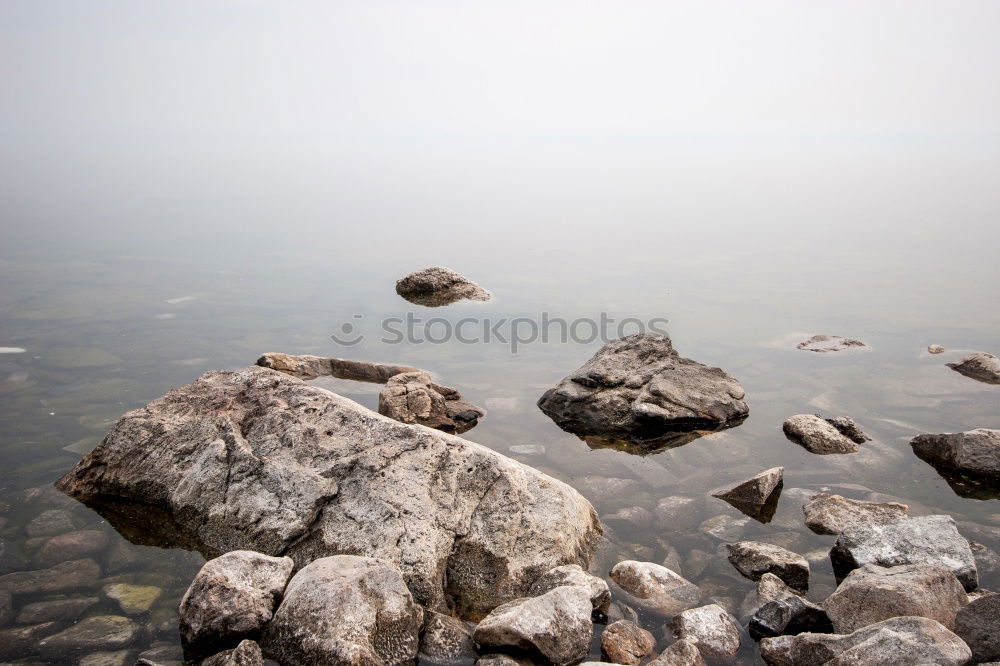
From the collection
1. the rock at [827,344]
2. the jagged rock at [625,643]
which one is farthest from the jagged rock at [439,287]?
the jagged rock at [625,643]

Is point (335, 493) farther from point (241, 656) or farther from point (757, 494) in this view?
point (757, 494)

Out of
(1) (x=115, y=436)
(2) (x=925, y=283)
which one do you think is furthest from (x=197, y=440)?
(2) (x=925, y=283)

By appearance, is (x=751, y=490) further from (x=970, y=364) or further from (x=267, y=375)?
(x=970, y=364)

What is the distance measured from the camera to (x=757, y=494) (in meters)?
7.69

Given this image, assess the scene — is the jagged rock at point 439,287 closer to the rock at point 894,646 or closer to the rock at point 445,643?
the rock at point 445,643

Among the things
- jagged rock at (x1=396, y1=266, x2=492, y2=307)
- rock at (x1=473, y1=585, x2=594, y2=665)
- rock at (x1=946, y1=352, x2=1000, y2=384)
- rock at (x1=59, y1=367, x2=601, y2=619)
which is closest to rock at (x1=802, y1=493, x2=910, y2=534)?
rock at (x1=59, y1=367, x2=601, y2=619)

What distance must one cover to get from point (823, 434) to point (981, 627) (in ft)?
13.6

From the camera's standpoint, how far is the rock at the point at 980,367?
11.4 metres

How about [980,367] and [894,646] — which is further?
[980,367]

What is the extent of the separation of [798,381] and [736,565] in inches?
220

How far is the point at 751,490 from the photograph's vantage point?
7.74m

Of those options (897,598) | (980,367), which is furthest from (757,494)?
(980,367)

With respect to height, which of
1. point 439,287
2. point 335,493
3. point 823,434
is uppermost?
point 439,287

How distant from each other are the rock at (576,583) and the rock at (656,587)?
1.12 feet
